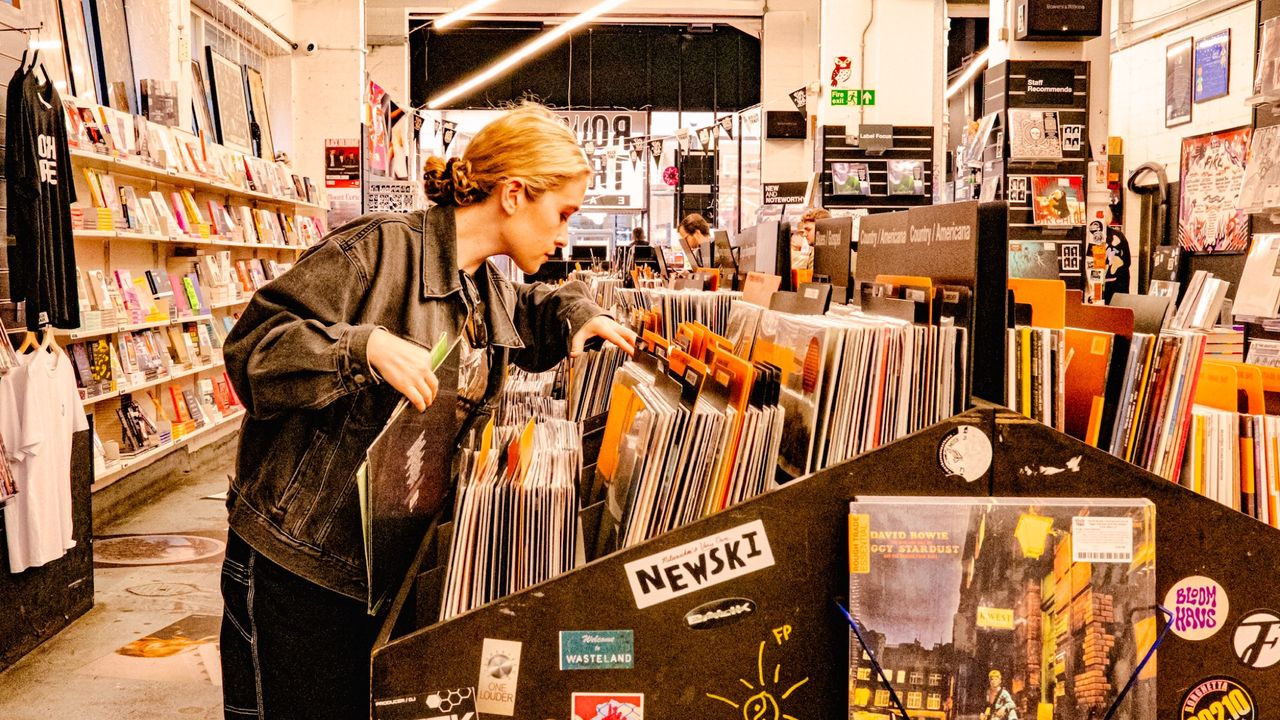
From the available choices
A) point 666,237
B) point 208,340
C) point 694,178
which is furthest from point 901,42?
point 666,237

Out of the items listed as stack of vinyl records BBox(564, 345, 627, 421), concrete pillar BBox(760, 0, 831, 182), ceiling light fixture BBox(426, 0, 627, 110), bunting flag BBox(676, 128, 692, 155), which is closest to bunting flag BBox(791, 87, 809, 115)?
concrete pillar BBox(760, 0, 831, 182)

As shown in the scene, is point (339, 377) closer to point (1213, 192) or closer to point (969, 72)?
point (1213, 192)

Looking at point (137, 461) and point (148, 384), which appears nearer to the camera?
point (137, 461)

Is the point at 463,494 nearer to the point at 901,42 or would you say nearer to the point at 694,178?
the point at 901,42

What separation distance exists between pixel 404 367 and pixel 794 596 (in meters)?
0.54

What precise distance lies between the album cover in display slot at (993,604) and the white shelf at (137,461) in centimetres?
531

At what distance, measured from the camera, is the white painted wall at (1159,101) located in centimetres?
977

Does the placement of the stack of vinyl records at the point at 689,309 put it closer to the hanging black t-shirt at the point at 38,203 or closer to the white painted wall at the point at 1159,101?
the hanging black t-shirt at the point at 38,203

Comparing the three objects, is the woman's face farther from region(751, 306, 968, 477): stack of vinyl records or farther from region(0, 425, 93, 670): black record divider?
region(0, 425, 93, 670): black record divider

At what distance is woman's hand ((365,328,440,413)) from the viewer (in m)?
1.23

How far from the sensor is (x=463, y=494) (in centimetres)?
124

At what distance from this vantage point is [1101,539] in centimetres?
114

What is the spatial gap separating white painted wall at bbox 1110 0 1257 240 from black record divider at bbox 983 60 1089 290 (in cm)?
501

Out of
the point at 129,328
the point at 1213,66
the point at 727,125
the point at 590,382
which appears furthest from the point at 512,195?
the point at 727,125
